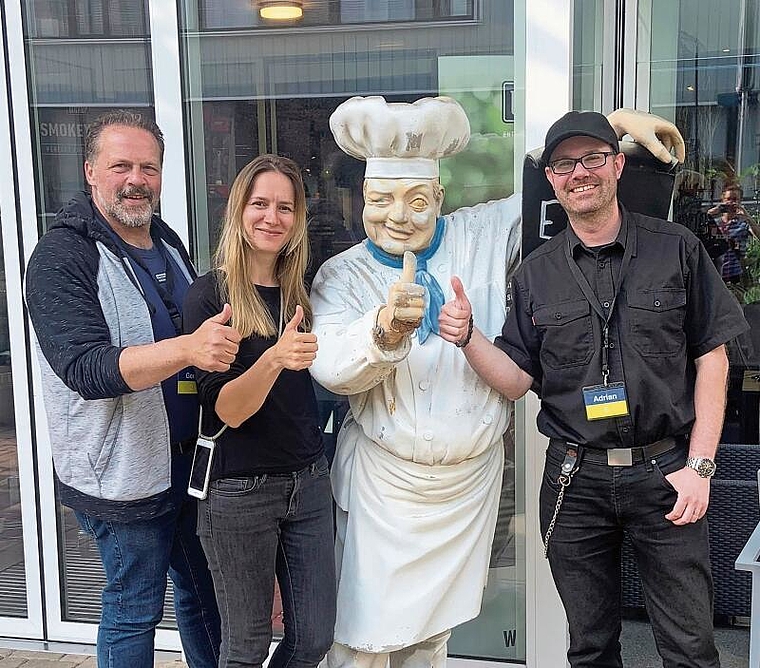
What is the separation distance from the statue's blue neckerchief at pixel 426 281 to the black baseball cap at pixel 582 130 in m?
0.40

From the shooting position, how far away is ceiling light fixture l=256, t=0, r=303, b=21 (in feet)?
10.3

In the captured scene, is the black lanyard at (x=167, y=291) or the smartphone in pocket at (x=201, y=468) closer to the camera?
the smartphone in pocket at (x=201, y=468)

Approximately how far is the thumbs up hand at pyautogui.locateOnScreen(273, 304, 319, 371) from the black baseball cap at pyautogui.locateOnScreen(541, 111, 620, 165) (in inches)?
29.1

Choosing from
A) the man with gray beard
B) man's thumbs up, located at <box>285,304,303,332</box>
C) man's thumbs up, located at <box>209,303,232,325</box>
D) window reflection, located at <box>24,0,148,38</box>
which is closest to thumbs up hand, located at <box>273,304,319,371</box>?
man's thumbs up, located at <box>285,304,303,332</box>

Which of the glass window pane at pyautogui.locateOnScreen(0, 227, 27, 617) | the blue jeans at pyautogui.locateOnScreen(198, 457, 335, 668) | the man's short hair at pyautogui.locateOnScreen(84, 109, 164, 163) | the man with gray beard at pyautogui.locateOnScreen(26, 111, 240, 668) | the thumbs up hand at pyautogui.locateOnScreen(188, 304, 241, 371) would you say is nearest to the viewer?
the thumbs up hand at pyautogui.locateOnScreen(188, 304, 241, 371)

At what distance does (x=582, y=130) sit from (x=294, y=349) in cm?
84

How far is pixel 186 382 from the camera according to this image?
2316mm

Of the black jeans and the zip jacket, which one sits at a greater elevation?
the zip jacket

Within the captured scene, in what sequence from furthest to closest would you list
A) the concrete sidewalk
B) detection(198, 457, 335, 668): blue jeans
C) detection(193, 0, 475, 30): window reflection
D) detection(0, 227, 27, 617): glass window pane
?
detection(0, 227, 27, 617): glass window pane < the concrete sidewalk < detection(193, 0, 475, 30): window reflection < detection(198, 457, 335, 668): blue jeans

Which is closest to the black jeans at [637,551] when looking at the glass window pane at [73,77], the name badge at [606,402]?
the name badge at [606,402]

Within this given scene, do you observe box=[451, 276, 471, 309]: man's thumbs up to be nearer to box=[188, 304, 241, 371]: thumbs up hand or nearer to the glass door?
box=[188, 304, 241, 371]: thumbs up hand

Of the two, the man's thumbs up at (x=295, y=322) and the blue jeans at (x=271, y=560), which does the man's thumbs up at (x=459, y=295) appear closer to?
the man's thumbs up at (x=295, y=322)

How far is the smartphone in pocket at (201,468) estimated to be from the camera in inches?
84.0

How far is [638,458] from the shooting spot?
2.13 metres
